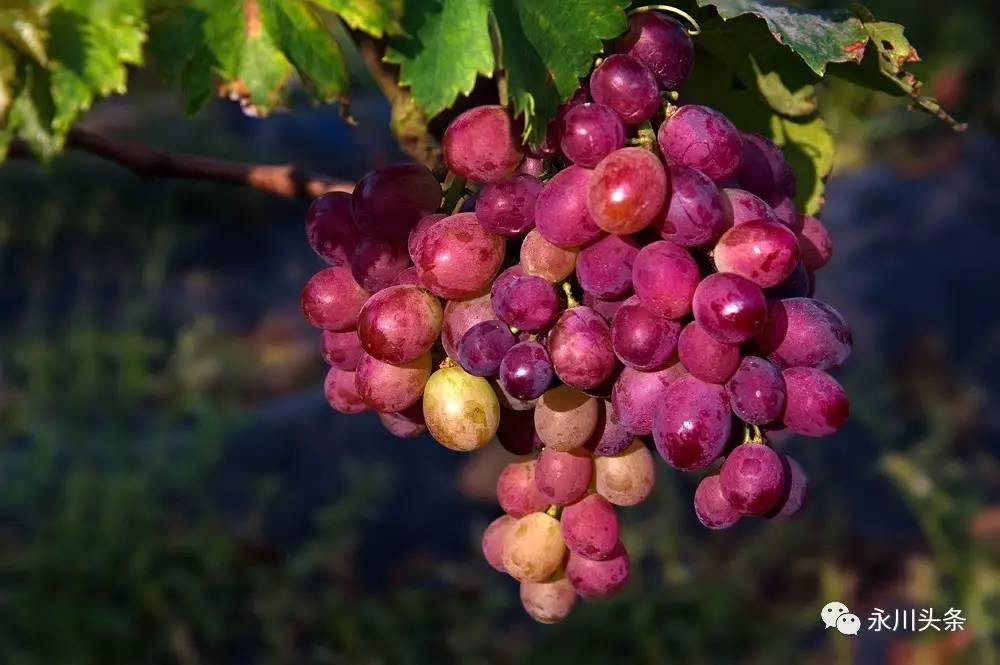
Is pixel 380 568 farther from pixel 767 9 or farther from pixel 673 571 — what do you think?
pixel 767 9

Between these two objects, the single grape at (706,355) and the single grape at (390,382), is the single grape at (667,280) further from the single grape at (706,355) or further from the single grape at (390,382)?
the single grape at (390,382)

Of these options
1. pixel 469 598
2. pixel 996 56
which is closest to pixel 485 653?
pixel 469 598

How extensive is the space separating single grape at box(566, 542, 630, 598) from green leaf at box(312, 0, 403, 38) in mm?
350

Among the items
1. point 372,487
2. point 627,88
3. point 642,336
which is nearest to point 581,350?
point 642,336

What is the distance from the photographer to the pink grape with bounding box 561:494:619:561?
66 cm

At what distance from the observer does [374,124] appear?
5766 millimetres

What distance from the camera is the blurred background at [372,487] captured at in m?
2.32

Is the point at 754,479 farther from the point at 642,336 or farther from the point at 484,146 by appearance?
the point at 484,146

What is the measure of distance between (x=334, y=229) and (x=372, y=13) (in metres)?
0.14

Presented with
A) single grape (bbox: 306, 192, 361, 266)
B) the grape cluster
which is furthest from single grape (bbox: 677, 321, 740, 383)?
single grape (bbox: 306, 192, 361, 266)

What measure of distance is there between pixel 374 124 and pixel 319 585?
3558 millimetres

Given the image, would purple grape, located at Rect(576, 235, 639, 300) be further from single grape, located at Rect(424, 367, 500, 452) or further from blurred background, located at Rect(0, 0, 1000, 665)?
blurred background, located at Rect(0, 0, 1000, 665)

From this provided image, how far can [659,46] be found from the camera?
21.9 inches

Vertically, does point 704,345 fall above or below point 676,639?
above
